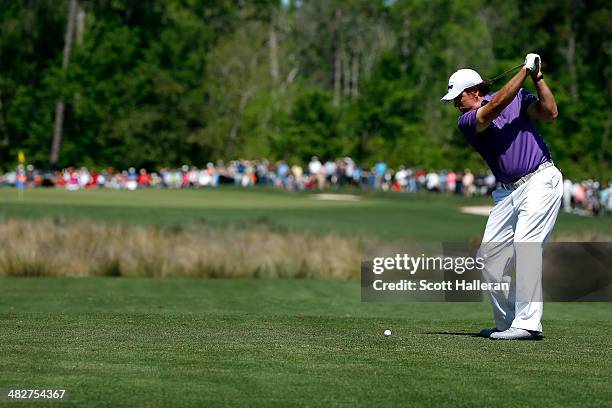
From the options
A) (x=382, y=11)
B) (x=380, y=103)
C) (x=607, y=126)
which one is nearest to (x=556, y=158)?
(x=607, y=126)

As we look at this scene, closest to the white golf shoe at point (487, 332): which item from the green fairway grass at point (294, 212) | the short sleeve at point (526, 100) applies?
the short sleeve at point (526, 100)

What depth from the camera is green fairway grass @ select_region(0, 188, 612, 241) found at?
35188 mm

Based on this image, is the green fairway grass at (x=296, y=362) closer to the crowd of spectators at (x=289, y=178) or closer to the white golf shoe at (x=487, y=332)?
the white golf shoe at (x=487, y=332)

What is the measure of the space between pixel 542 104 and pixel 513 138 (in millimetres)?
438

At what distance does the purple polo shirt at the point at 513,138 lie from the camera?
9.97 meters

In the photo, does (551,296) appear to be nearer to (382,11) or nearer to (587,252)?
(587,252)

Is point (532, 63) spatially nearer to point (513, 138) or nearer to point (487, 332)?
point (513, 138)

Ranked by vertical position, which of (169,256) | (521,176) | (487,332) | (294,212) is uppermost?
(521,176)

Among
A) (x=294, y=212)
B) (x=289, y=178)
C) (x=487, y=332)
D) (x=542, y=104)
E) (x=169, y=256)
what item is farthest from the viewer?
(x=289, y=178)

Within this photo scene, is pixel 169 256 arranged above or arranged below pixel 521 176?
below

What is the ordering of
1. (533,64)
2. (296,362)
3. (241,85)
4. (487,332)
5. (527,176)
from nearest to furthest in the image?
(296,362), (533,64), (527,176), (487,332), (241,85)

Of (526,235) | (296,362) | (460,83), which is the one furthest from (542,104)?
(296,362)

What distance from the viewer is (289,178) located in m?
73.0

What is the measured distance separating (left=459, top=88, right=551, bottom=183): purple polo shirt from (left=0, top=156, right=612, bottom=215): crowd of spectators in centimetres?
5458
